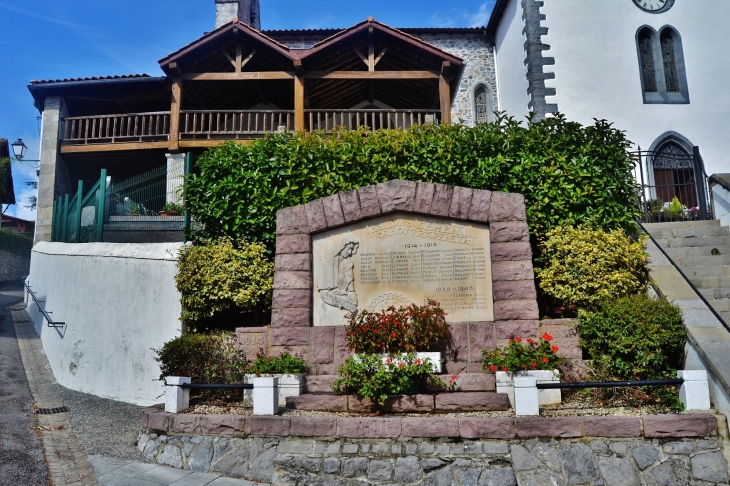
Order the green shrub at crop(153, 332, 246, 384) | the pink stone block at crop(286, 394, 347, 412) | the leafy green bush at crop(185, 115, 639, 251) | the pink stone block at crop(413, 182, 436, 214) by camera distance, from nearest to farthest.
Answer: the pink stone block at crop(286, 394, 347, 412) → the green shrub at crop(153, 332, 246, 384) → the pink stone block at crop(413, 182, 436, 214) → the leafy green bush at crop(185, 115, 639, 251)

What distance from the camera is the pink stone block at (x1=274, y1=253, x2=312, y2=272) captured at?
7723 mm

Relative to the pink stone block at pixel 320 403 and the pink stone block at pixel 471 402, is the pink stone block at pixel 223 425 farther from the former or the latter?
the pink stone block at pixel 471 402

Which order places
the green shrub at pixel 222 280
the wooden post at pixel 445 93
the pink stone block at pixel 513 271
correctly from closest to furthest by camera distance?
the pink stone block at pixel 513 271 < the green shrub at pixel 222 280 < the wooden post at pixel 445 93

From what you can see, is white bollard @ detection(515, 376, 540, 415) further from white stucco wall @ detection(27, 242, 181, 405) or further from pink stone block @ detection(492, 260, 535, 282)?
white stucco wall @ detection(27, 242, 181, 405)

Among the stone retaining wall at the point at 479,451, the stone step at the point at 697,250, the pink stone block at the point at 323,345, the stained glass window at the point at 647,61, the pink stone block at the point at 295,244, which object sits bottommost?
the stone retaining wall at the point at 479,451

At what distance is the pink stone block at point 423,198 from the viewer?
763 cm

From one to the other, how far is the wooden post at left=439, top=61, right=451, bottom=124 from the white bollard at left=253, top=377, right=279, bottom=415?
1112cm

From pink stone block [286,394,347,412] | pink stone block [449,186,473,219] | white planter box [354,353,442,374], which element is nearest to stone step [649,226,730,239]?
pink stone block [449,186,473,219]

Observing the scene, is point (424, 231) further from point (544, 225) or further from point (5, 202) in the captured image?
point (5, 202)

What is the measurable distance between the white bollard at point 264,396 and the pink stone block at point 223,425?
0.19 meters

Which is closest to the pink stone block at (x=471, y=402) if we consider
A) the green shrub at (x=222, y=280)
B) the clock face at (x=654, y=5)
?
the green shrub at (x=222, y=280)

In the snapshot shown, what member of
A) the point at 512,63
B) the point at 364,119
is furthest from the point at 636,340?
the point at 512,63

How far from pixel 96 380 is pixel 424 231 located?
566cm

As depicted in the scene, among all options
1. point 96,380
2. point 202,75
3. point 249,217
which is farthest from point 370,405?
point 202,75
